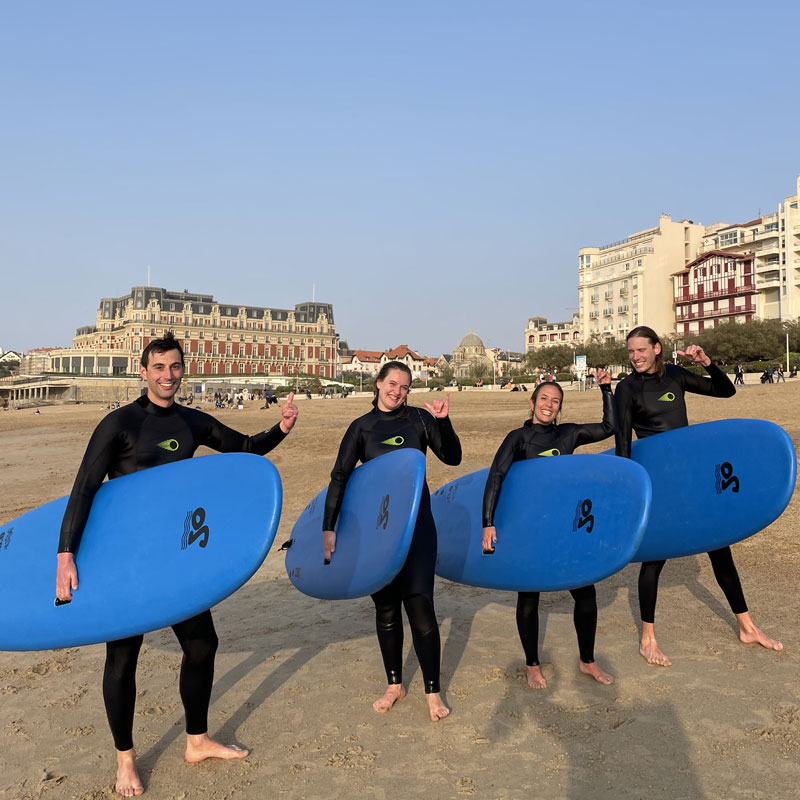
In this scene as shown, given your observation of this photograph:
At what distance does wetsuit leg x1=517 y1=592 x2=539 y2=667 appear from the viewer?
3725 mm

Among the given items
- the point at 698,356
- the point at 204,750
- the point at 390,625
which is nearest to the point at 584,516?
the point at 390,625

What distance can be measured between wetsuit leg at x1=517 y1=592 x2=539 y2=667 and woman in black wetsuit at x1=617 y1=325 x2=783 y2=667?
80cm

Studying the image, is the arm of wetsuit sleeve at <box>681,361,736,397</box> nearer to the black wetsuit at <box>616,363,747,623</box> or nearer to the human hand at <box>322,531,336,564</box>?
the black wetsuit at <box>616,363,747,623</box>

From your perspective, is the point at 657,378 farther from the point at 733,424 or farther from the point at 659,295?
the point at 659,295

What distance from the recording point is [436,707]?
3.36 m

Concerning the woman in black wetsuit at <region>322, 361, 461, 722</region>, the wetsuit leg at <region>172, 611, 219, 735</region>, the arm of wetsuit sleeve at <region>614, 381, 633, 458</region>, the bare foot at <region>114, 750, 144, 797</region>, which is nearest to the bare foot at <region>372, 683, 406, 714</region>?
the woman in black wetsuit at <region>322, 361, 461, 722</region>

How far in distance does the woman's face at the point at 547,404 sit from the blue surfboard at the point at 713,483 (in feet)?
2.87

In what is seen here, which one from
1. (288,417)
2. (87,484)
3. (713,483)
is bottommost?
(713,483)

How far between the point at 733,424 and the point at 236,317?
121117 millimetres

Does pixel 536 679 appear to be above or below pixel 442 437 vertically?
below

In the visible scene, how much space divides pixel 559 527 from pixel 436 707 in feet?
4.02

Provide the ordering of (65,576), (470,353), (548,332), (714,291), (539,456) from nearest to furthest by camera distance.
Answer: (65,576), (539,456), (714,291), (548,332), (470,353)

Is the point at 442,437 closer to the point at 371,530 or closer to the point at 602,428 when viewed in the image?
the point at 371,530

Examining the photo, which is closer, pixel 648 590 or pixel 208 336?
pixel 648 590
